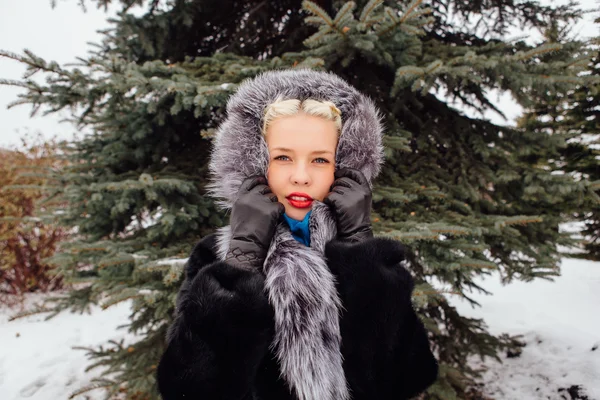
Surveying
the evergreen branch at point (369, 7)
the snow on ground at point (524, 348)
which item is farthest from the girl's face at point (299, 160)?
the snow on ground at point (524, 348)

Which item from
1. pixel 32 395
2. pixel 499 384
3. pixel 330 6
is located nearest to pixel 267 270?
pixel 330 6

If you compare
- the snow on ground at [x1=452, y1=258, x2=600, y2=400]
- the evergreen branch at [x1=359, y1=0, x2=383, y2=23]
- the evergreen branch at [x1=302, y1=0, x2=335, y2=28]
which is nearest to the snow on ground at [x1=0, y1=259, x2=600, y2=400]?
the snow on ground at [x1=452, y1=258, x2=600, y2=400]

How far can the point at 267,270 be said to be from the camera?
1.36 metres

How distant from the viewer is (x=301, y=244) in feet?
4.68

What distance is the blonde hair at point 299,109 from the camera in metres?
1.46

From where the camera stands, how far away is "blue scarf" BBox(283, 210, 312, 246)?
4.85ft

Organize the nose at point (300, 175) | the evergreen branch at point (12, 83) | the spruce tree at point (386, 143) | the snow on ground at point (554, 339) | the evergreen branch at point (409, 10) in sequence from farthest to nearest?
the snow on ground at point (554, 339)
the spruce tree at point (386, 143)
the evergreen branch at point (12, 83)
the evergreen branch at point (409, 10)
the nose at point (300, 175)

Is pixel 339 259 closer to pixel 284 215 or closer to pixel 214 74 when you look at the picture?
pixel 284 215

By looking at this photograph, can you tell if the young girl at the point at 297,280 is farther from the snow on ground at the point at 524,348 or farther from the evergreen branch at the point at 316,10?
the snow on ground at the point at 524,348

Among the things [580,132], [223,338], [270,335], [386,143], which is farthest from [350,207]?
[580,132]

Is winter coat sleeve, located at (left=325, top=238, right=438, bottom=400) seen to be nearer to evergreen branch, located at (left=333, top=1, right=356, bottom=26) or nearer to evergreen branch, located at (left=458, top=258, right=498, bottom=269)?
evergreen branch, located at (left=458, top=258, right=498, bottom=269)

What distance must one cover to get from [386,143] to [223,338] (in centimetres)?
180

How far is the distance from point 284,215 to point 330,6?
2776 mm

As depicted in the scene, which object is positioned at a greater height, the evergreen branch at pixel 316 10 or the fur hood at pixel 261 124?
the evergreen branch at pixel 316 10
